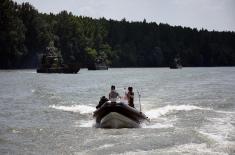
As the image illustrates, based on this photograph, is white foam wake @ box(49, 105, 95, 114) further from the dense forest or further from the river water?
the dense forest

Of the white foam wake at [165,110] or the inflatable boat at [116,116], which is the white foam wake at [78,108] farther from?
the inflatable boat at [116,116]

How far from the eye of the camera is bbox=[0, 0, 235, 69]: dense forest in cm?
11606

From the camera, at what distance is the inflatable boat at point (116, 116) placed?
23.4 meters

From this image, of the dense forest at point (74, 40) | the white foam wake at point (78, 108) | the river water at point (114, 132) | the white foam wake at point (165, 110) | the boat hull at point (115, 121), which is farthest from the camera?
the dense forest at point (74, 40)

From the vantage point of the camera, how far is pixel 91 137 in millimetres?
20750

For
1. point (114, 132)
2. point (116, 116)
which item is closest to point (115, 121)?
point (116, 116)

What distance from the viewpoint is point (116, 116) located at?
23.4 meters

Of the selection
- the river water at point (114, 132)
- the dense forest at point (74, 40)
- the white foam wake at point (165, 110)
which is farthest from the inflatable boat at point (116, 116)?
the dense forest at point (74, 40)

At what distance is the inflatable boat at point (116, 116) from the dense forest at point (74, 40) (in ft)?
305

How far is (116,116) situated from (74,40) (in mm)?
120392

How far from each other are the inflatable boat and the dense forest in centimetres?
9310

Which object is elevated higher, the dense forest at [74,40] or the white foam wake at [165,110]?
the dense forest at [74,40]

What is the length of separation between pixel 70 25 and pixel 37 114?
113600 mm

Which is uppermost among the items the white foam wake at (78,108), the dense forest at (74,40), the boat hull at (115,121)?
the dense forest at (74,40)
